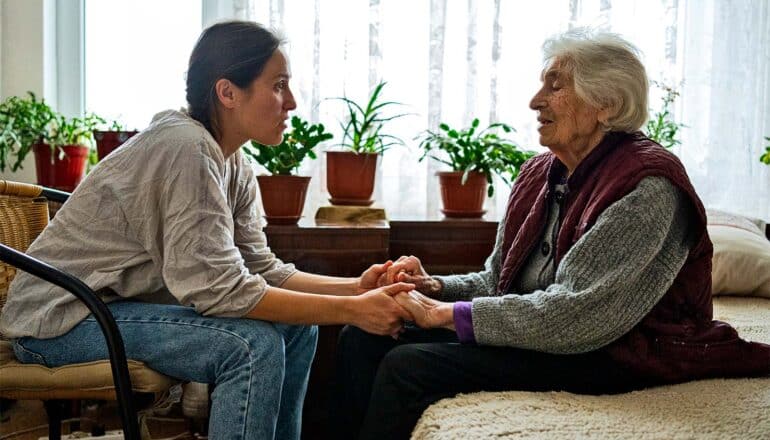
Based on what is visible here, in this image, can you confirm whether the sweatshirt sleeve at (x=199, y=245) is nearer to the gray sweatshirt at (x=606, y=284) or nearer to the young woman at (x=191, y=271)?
the young woman at (x=191, y=271)

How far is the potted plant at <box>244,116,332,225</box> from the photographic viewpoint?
279 centimetres

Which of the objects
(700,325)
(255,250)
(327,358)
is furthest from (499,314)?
(327,358)

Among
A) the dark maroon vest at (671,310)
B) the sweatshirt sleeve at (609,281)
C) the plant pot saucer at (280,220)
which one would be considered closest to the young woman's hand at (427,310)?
the sweatshirt sleeve at (609,281)

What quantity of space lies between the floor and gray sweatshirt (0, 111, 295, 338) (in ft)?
3.69

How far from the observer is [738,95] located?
340 centimetres

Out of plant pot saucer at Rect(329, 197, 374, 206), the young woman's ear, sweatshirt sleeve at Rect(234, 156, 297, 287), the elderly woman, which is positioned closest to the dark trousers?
the elderly woman

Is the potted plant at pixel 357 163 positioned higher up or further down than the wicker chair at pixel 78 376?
higher up

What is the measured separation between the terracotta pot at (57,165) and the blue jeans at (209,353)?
1.22m

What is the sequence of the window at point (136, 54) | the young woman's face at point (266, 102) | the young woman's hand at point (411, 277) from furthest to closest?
the window at point (136, 54) → the young woman's hand at point (411, 277) → the young woman's face at point (266, 102)

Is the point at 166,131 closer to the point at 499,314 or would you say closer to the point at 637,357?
the point at 499,314

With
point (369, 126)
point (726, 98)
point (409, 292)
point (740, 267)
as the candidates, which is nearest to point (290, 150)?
point (369, 126)

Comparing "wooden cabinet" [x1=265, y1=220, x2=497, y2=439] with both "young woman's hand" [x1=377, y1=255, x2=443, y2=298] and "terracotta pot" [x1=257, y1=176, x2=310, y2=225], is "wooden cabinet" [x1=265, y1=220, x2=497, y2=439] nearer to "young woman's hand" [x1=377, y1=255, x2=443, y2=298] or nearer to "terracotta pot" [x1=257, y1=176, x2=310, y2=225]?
"terracotta pot" [x1=257, y1=176, x2=310, y2=225]

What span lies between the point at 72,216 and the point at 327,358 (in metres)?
1.16

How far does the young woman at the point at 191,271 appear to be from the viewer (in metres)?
1.75
